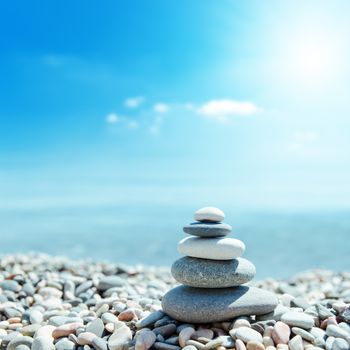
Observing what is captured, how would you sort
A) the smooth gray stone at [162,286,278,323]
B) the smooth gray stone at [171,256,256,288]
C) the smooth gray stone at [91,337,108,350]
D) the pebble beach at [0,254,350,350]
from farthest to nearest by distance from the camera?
1. the smooth gray stone at [171,256,256,288]
2. the smooth gray stone at [162,286,278,323]
3. the smooth gray stone at [91,337,108,350]
4. the pebble beach at [0,254,350,350]

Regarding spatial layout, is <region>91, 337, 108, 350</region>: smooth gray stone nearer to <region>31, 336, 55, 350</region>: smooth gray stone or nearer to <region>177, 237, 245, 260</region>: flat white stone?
<region>31, 336, 55, 350</region>: smooth gray stone

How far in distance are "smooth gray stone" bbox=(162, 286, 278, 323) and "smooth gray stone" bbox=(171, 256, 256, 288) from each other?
3.6 inches

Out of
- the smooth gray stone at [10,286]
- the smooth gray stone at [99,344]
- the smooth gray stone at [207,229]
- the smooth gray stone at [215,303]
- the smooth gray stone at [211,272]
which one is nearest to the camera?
the smooth gray stone at [99,344]

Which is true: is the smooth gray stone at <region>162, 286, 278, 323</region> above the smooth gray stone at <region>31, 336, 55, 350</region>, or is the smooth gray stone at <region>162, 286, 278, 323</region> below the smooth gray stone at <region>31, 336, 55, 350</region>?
above

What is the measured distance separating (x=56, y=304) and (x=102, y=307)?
97 centimetres

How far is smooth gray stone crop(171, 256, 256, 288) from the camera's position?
3934 millimetres

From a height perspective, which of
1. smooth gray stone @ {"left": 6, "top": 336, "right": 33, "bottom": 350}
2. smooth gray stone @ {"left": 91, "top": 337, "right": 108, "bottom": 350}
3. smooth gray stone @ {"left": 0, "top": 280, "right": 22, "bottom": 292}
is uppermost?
smooth gray stone @ {"left": 0, "top": 280, "right": 22, "bottom": 292}

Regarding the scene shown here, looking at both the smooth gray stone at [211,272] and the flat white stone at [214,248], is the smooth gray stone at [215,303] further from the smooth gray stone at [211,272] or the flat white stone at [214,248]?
the flat white stone at [214,248]

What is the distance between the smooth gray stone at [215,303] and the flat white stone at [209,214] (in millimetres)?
689

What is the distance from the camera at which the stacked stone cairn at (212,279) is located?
12.6 feet

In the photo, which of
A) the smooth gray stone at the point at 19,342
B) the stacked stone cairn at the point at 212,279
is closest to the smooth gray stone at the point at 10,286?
the smooth gray stone at the point at 19,342

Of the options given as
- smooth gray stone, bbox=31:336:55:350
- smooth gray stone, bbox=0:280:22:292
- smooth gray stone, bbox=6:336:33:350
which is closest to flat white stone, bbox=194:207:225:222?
smooth gray stone, bbox=31:336:55:350

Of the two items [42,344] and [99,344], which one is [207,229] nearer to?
[99,344]

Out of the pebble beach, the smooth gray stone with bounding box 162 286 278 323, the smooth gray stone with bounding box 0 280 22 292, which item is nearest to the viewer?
the pebble beach
